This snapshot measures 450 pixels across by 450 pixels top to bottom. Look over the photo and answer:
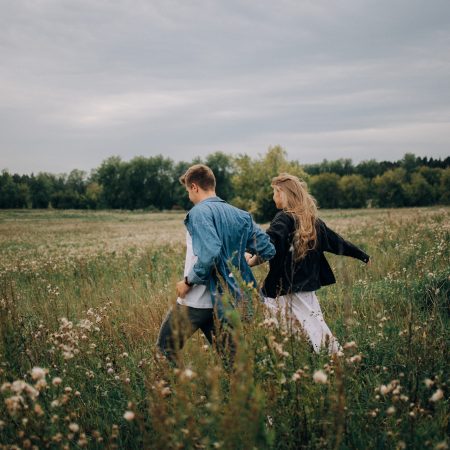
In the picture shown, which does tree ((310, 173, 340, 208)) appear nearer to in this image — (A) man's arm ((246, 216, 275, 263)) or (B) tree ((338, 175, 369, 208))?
(B) tree ((338, 175, 369, 208))

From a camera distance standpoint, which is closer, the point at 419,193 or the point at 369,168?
the point at 419,193

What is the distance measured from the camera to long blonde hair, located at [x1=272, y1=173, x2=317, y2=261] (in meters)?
4.34

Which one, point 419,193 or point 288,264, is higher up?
point 419,193

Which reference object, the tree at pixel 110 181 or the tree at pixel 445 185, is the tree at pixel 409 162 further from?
the tree at pixel 110 181

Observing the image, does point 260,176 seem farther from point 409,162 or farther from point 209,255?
point 409,162

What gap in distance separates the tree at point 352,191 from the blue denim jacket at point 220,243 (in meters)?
95.0

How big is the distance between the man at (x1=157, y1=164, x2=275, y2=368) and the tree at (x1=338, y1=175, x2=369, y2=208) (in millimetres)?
95139

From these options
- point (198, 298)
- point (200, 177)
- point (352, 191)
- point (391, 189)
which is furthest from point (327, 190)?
point (198, 298)

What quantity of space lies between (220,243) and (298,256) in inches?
46.3

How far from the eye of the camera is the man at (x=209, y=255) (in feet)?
11.4

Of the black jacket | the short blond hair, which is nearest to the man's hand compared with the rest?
the short blond hair

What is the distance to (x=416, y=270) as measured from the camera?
22.5 ft

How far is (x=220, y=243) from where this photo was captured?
352 cm

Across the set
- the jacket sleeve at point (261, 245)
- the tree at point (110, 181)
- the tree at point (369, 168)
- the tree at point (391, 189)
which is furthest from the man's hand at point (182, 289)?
the tree at point (369, 168)
